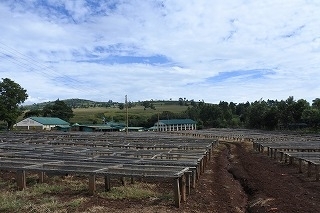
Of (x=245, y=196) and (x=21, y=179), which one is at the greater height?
(x=21, y=179)

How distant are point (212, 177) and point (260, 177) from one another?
2194 millimetres

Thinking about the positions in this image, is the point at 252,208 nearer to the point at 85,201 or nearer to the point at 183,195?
the point at 183,195

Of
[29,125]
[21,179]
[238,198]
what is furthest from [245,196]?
[29,125]

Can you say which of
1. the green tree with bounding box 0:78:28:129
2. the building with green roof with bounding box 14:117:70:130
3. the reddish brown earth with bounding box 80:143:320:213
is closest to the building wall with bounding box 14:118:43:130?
the building with green roof with bounding box 14:117:70:130

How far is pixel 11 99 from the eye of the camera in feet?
231

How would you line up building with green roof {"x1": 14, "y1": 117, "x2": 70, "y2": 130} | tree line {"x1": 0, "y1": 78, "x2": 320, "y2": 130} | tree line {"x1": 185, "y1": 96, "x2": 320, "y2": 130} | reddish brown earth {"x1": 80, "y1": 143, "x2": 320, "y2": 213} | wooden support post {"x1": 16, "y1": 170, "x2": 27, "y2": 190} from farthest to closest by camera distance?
building with green roof {"x1": 14, "y1": 117, "x2": 70, "y2": 130} < tree line {"x1": 0, "y1": 78, "x2": 320, "y2": 130} < tree line {"x1": 185, "y1": 96, "x2": 320, "y2": 130} < wooden support post {"x1": 16, "y1": 170, "x2": 27, "y2": 190} < reddish brown earth {"x1": 80, "y1": 143, "x2": 320, "y2": 213}

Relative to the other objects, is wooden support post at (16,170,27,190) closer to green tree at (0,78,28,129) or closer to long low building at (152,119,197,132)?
green tree at (0,78,28,129)

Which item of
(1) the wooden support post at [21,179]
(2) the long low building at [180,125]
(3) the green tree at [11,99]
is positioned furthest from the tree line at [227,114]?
(1) the wooden support post at [21,179]

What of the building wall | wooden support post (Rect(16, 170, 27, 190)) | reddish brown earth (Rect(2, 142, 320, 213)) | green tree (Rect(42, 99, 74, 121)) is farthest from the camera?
green tree (Rect(42, 99, 74, 121))

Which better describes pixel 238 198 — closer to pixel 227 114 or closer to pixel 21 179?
pixel 21 179

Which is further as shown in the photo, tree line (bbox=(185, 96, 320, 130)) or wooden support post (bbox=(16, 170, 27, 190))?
tree line (bbox=(185, 96, 320, 130))

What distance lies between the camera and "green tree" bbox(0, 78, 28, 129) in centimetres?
6750

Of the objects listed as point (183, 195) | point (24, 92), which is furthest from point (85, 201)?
point (24, 92)

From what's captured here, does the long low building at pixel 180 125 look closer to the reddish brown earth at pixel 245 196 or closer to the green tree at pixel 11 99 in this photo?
the green tree at pixel 11 99
